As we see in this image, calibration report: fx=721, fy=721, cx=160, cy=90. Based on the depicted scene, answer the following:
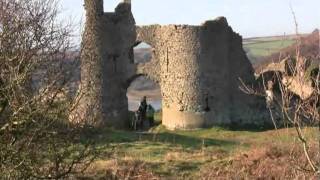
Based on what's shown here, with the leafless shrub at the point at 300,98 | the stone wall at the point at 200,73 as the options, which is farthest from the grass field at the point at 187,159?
the leafless shrub at the point at 300,98

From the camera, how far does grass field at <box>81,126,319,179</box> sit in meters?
19.2

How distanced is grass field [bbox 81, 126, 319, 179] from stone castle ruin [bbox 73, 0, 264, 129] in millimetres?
6153

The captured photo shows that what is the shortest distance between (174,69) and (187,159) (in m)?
11.2

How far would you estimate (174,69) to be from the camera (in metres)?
32.4

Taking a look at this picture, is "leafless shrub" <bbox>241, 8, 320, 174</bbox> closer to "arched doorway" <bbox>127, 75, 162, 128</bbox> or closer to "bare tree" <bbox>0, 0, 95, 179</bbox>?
"bare tree" <bbox>0, 0, 95, 179</bbox>

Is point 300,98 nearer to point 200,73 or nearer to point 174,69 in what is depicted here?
point 200,73

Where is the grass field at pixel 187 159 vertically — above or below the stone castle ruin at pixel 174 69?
below

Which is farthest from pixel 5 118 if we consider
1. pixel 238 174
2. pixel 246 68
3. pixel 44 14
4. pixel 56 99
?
pixel 246 68

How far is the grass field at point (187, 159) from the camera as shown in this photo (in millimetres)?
19188

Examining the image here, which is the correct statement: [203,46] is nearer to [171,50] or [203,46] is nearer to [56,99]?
[171,50]

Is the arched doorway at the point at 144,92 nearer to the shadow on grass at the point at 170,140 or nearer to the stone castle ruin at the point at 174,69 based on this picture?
the stone castle ruin at the point at 174,69

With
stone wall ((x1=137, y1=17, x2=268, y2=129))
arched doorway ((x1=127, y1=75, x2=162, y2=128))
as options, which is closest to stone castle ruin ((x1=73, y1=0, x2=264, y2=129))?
stone wall ((x1=137, y1=17, x2=268, y2=129))

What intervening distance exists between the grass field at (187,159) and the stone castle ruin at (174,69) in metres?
6.15

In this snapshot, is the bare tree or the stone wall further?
the stone wall
